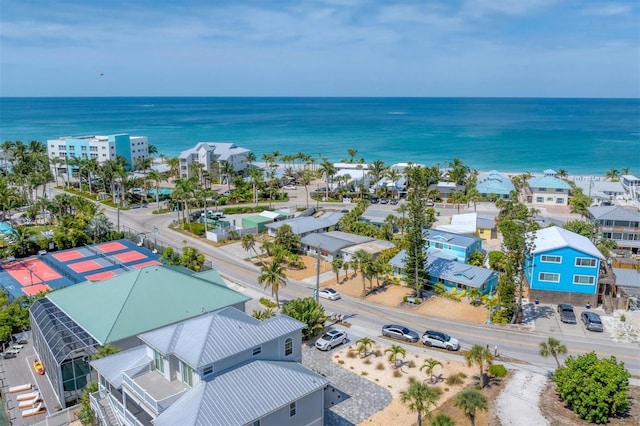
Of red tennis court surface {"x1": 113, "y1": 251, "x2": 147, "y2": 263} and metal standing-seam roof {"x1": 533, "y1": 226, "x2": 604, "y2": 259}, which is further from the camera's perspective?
red tennis court surface {"x1": 113, "y1": 251, "x2": 147, "y2": 263}

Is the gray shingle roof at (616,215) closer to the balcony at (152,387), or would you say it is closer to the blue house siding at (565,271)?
the blue house siding at (565,271)

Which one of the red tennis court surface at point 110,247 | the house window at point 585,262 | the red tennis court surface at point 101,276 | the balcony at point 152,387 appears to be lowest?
the red tennis court surface at point 101,276

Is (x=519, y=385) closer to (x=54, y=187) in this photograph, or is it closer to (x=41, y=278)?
(x=41, y=278)

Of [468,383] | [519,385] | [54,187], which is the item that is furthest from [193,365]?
[54,187]

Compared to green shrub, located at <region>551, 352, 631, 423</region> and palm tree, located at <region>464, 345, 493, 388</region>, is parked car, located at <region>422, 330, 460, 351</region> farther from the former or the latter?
green shrub, located at <region>551, 352, 631, 423</region>

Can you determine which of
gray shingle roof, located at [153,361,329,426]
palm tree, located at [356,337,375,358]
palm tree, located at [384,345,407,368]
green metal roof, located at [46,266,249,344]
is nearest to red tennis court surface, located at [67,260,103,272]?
green metal roof, located at [46,266,249,344]

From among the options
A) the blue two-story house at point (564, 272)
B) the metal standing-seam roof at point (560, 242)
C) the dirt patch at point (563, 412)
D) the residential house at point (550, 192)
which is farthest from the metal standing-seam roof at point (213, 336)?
the residential house at point (550, 192)
